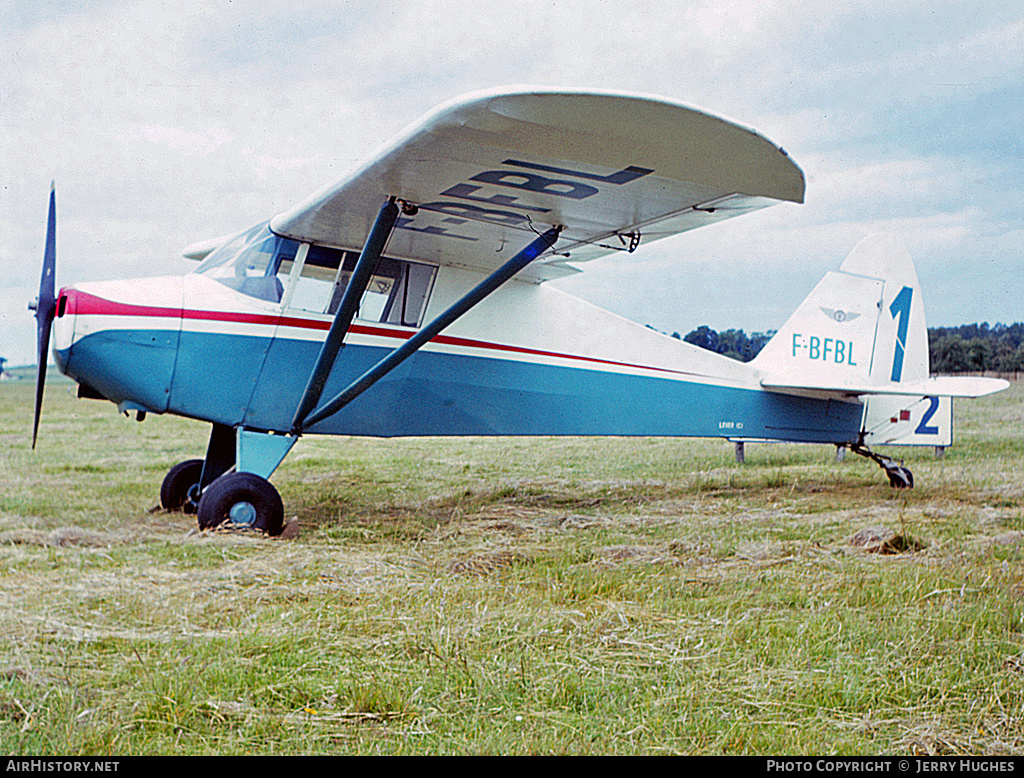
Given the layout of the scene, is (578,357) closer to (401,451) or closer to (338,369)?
(338,369)

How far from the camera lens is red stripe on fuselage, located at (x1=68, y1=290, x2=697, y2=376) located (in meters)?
5.52

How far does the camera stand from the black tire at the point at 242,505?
5266 millimetres

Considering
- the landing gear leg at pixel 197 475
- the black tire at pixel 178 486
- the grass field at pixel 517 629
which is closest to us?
the grass field at pixel 517 629

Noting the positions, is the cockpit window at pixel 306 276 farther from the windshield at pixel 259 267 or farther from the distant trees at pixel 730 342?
the distant trees at pixel 730 342

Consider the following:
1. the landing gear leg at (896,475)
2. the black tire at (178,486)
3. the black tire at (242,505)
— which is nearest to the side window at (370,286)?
the black tire at (242,505)

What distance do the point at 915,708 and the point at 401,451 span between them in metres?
10.7

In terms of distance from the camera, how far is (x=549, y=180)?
488 cm

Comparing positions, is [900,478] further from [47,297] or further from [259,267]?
[47,297]

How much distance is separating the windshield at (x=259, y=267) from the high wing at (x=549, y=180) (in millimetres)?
186

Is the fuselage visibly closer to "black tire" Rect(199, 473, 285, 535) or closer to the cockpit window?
the cockpit window

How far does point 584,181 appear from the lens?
4.88 metres

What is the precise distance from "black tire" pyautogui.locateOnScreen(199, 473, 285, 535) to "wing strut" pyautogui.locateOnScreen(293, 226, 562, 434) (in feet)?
2.49

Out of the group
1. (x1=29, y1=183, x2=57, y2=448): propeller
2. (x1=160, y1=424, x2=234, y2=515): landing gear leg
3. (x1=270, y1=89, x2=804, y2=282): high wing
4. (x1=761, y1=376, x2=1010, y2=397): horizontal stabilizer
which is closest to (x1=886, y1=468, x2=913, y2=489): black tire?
(x1=761, y1=376, x2=1010, y2=397): horizontal stabilizer

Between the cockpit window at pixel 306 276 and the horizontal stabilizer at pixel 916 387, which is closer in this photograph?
the cockpit window at pixel 306 276
